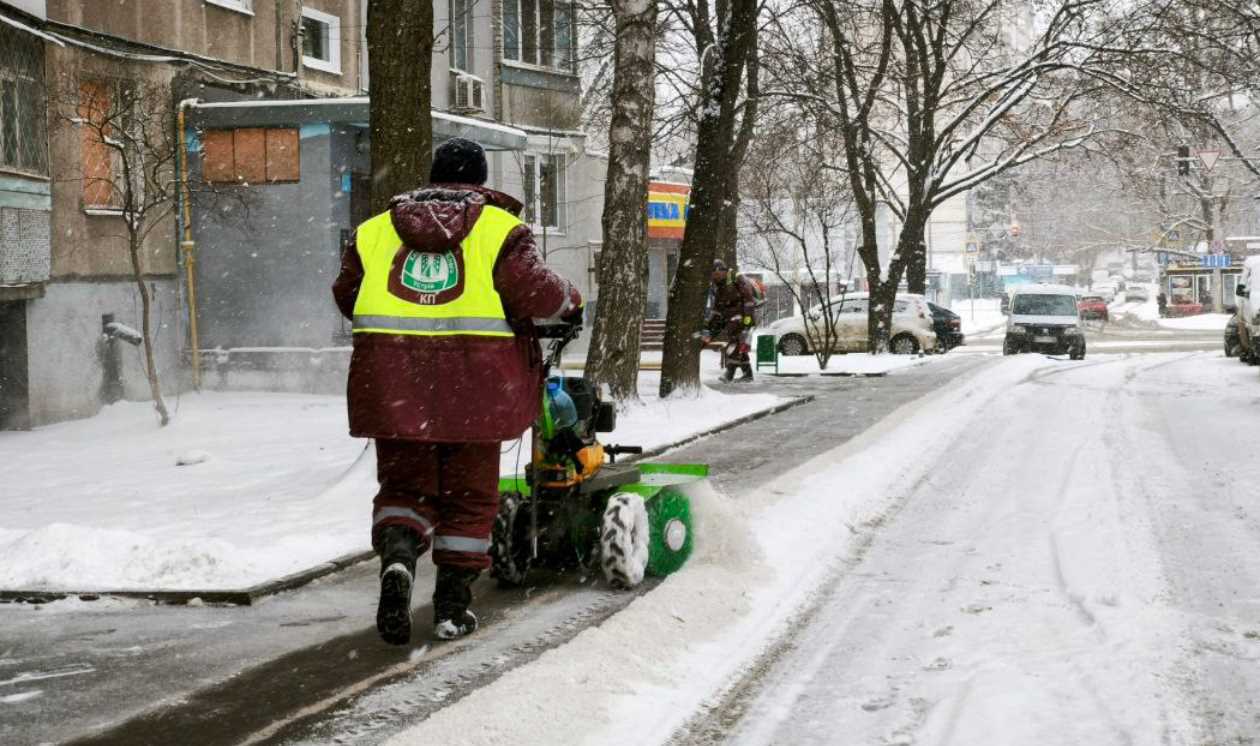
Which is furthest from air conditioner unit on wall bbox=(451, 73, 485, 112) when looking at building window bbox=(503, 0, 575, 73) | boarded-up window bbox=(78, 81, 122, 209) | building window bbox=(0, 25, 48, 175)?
building window bbox=(0, 25, 48, 175)

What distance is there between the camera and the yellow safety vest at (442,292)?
5.07 metres

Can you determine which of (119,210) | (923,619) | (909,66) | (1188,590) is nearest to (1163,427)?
(1188,590)

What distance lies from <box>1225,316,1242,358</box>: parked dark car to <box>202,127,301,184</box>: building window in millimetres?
17084

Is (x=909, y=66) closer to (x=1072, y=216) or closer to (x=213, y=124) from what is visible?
(x=213, y=124)

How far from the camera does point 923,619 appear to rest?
5.76 meters

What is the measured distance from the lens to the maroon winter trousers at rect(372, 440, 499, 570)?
17.0ft

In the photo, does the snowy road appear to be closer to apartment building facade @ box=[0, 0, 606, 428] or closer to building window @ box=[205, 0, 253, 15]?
apartment building facade @ box=[0, 0, 606, 428]

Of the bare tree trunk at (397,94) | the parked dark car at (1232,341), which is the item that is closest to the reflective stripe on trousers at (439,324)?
the bare tree trunk at (397,94)

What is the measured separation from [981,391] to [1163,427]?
4633 mm

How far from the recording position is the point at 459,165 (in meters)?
5.39

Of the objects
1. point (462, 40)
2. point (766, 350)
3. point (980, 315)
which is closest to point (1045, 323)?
point (766, 350)

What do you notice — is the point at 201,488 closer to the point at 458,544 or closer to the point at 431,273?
the point at 458,544

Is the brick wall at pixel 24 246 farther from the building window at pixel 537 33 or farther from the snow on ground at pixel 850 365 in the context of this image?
the building window at pixel 537 33

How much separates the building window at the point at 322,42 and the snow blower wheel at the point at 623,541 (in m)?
18.0
